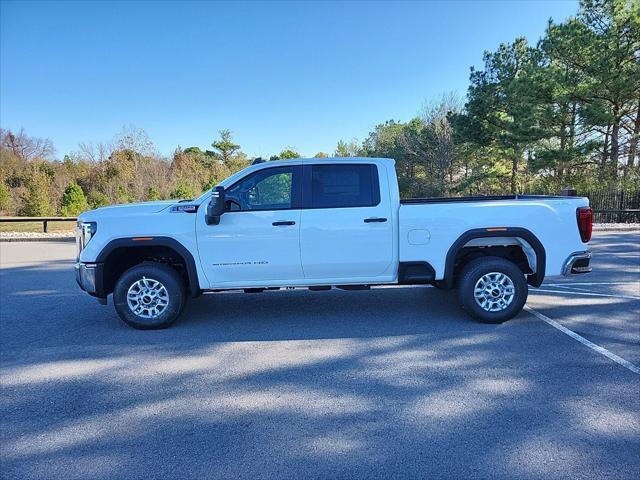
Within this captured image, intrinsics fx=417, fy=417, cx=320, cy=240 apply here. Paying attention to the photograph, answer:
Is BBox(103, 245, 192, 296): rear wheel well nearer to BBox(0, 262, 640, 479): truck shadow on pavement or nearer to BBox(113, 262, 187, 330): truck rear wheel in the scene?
BBox(113, 262, 187, 330): truck rear wheel

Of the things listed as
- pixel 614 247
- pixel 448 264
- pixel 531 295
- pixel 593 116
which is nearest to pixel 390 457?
pixel 448 264

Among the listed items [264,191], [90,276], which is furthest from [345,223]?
[90,276]

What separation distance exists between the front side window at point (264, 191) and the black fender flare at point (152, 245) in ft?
2.55

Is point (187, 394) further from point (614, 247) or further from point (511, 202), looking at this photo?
point (614, 247)

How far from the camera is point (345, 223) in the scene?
5117mm

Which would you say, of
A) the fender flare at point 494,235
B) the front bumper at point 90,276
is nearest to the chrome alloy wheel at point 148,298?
the front bumper at point 90,276

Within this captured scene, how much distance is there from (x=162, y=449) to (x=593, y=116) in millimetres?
23791

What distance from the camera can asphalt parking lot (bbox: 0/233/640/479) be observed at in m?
2.67

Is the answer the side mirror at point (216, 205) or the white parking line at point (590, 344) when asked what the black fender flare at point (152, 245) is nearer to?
the side mirror at point (216, 205)

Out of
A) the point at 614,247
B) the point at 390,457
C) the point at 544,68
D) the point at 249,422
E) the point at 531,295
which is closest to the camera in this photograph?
the point at 390,457

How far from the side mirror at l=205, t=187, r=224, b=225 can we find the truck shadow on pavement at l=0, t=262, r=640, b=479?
1440 mm

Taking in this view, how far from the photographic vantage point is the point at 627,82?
1967cm

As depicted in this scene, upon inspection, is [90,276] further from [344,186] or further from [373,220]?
[373,220]

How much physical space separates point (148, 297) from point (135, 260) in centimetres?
62
